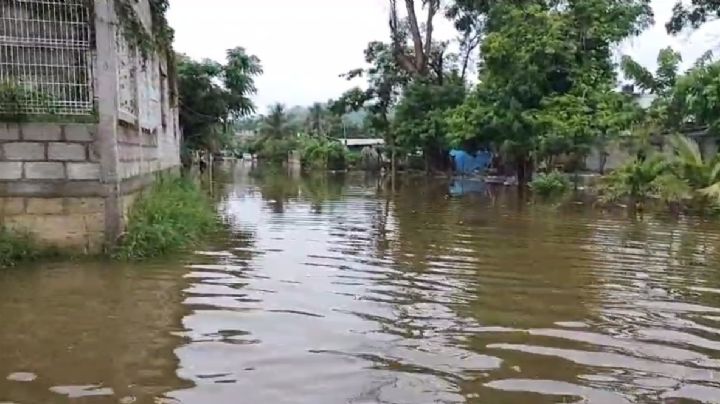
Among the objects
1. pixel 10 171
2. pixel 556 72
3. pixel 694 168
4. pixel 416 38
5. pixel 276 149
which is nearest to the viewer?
pixel 10 171

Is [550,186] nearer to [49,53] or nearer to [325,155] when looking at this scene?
[49,53]

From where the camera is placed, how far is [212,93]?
31.4 metres

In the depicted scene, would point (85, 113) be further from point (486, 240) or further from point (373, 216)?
point (373, 216)

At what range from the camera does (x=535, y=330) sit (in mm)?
5336

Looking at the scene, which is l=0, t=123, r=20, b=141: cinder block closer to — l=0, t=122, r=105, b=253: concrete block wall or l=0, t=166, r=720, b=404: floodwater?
l=0, t=122, r=105, b=253: concrete block wall

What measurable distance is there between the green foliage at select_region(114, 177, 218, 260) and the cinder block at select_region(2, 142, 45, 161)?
1269mm

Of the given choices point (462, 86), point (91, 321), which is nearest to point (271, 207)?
point (91, 321)

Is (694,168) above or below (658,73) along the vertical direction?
below

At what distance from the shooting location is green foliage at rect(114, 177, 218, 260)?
824 cm

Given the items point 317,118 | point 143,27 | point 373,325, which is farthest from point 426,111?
point 317,118

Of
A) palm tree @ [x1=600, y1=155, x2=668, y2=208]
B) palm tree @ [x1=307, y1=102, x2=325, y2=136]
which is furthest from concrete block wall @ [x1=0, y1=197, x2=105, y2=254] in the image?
palm tree @ [x1=307, y1=102, x2=325, y2=136]

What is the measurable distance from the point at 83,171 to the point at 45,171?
0.39 meters

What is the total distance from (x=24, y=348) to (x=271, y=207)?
40.6 feet

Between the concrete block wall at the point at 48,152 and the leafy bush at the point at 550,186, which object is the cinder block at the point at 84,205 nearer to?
the concrete block wall at the point at 48,152
